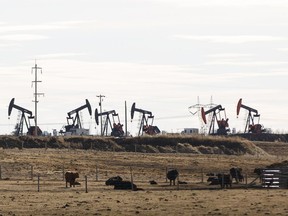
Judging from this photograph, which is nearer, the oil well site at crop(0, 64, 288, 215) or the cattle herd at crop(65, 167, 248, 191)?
the oil well site at crop(0, 64, 288, 215)

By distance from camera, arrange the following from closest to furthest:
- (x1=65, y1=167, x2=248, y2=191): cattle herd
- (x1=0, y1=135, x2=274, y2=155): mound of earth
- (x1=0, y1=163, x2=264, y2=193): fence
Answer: (x1=65, y1=167, x2=248, y2=191): cattle herd → (x1=0, y1=163, x2=264, y2=193): fence → (x1=0, y1=135, x2=274, y2=155): mound of earth

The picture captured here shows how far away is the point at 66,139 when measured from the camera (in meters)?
175

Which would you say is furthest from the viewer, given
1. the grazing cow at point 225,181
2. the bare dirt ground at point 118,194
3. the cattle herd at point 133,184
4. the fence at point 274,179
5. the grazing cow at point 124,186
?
the grazing cow at point 225,181

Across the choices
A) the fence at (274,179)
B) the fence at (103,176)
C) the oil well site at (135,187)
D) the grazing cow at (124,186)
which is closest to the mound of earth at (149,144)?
the oil well site at (135,187)

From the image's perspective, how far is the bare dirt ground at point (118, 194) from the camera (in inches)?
2238

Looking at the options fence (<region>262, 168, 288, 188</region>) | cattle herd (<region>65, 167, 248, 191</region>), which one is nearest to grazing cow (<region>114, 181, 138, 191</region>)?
cattle herd (<region>65, 167, 248, 191</region>)

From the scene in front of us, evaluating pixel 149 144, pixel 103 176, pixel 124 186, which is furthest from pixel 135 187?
pixel 149 144

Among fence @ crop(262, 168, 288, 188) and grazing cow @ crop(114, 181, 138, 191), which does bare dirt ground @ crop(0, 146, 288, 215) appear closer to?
grazing cow @ crop(114, 181, 138, 191)

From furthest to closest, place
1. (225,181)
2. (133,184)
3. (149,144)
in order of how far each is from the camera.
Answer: (149,144) → (225,181) → (133,184)

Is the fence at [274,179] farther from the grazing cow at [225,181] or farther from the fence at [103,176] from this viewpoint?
the fence at [103,176]

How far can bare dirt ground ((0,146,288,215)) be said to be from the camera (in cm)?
5684

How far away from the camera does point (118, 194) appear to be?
227ft

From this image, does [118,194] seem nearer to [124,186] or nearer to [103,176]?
[124,186]

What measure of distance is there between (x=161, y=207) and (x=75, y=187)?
63.5 ft
